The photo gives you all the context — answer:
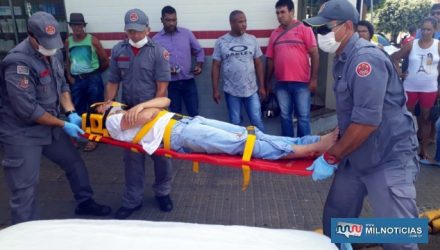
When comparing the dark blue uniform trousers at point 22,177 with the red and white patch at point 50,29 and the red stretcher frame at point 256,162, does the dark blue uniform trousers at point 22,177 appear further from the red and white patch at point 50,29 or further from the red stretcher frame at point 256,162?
the red stretcher frame at point 256,162

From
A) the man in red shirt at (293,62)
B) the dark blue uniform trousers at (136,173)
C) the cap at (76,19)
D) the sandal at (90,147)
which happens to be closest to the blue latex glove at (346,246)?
the dark blue uniform trousers at (136,173)

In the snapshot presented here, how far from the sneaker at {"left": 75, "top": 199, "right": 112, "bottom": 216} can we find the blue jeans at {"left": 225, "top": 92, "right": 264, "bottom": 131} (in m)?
2.18

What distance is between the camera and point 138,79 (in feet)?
12.1

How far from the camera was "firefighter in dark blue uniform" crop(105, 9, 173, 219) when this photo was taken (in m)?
3.62

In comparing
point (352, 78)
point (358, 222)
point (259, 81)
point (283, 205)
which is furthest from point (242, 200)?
point (358, 222)

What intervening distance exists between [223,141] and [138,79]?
3.93 ft

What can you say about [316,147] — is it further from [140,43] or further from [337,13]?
[140,43]

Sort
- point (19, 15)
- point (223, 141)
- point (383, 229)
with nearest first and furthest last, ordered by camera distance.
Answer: point (383, 229) → point (223, 141) → point (19, 15)

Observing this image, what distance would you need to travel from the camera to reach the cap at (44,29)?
2.99 metres

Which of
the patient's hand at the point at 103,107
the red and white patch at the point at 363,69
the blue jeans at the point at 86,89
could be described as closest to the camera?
the red and white patch at the point at 363,69

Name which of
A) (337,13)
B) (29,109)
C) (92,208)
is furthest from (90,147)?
(337,13)

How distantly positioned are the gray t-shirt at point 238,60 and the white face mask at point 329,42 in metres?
2.53

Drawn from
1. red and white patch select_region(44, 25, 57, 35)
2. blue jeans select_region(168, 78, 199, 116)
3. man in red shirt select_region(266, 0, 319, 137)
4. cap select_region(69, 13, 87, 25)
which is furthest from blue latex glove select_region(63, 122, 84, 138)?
man in red shirt select_region(266, 0, 319, 137)

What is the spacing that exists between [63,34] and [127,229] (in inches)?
199
